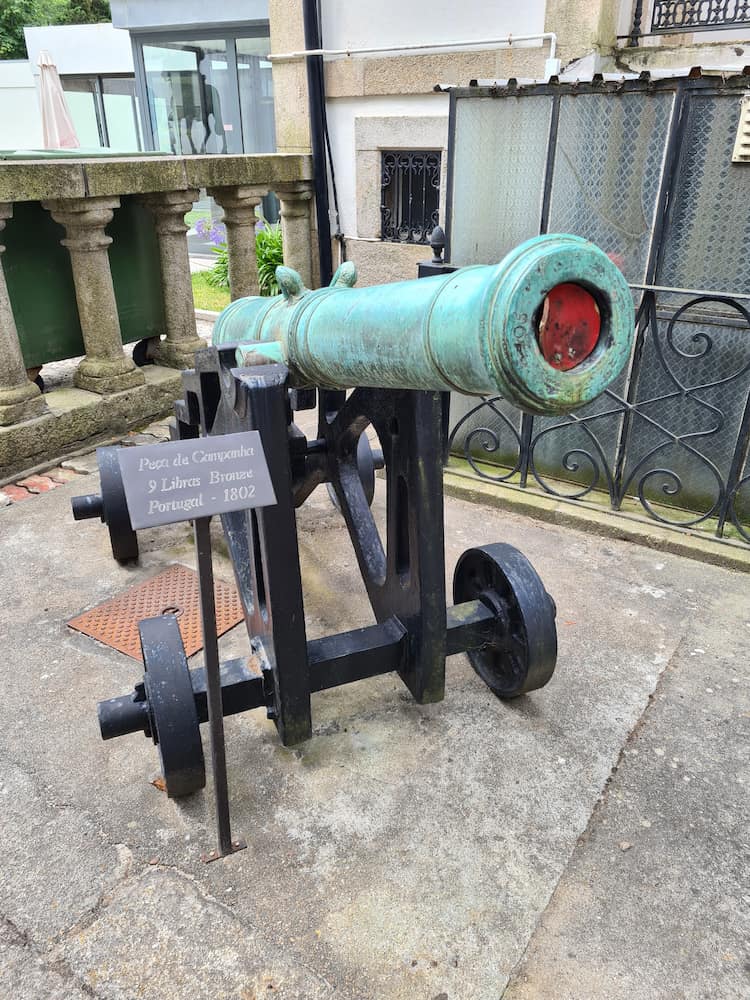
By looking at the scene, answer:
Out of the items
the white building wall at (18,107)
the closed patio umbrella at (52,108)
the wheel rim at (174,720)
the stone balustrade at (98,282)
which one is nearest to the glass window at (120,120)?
the white building wall at (18,107)

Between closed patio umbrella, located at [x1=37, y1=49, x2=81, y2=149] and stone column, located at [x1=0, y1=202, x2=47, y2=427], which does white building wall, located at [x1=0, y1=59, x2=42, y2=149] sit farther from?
stone column, located at [x1=0, y1=202, x2=47, y2=427]

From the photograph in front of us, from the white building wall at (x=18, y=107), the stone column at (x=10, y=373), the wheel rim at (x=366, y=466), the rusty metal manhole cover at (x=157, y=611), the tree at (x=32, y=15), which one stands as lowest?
the rusty metal manhole cover at (x=157, y=611)

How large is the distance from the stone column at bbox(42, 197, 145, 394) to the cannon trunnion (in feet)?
8.00

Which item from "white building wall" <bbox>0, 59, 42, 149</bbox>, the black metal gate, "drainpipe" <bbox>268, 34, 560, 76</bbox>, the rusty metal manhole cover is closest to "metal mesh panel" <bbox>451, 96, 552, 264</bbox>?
the black metal gate

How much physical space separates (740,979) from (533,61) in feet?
19.3

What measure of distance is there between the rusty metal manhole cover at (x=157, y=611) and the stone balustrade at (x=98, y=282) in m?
1.87

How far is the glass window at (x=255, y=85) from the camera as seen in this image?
13898 millimetres

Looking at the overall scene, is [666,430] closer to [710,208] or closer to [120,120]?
[710,208]

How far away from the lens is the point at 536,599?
282 cm

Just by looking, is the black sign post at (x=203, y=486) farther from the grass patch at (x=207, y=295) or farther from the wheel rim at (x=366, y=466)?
the grass patch at (x=207, y=295)

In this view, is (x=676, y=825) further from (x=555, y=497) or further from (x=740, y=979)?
(x=555, y=497)

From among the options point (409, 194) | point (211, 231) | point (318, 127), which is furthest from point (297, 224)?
point (211, 231)

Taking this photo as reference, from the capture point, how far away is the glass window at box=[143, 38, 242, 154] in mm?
14430

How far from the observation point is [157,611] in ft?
11.8
